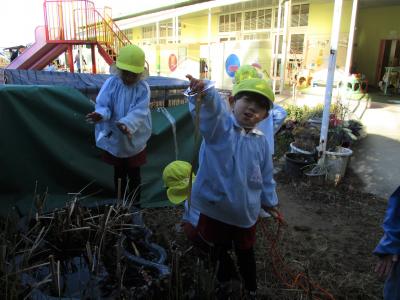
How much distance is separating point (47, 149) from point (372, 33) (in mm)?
14229

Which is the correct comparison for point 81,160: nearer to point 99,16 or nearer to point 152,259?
point 152,259

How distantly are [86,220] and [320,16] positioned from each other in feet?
45.4

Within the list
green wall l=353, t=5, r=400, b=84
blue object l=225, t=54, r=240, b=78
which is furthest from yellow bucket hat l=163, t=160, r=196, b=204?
green wall l=353, t=5, r=400, b=84

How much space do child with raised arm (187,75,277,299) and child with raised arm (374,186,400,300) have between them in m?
0.67

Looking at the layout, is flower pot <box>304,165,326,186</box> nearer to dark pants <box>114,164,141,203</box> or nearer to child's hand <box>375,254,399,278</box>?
dark pants <box>114,164,141,203</box>

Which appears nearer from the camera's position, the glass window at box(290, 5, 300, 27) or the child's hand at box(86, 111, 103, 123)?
the child's hand at box(86, 111, 103, 123)

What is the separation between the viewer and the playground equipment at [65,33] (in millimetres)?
10586

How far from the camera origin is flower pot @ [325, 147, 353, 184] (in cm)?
507

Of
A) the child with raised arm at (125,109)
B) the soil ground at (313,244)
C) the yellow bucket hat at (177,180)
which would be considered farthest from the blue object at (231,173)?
the child with raised arm at (125,109)

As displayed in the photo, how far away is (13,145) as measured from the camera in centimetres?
308

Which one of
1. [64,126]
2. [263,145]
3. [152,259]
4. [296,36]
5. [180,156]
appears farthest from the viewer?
[296,36]

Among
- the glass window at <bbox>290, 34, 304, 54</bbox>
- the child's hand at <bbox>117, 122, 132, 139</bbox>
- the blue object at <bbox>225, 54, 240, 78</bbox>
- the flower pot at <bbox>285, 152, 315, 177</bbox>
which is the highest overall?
the glass window at <bbox>290, 34, 304, 54</bbox>

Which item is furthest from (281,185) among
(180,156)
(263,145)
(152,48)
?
(152,48)

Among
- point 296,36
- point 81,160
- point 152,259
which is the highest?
point 296,36
